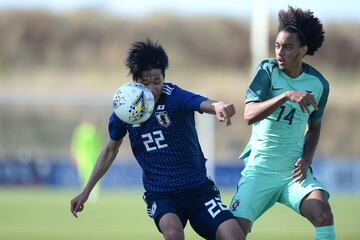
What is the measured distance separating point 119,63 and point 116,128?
41538 mm

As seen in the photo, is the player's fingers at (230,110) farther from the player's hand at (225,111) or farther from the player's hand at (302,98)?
the player's hand at (302,98)

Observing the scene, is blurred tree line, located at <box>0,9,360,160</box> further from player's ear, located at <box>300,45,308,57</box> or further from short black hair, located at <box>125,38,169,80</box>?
player's ear, located at <box>300,45,308,57</box>

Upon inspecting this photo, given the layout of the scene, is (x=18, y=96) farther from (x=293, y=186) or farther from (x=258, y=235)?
(x=293, y=186)

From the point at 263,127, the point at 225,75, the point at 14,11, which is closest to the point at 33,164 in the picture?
the point at 225,75

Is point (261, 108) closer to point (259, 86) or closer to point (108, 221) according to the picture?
point (259, 86)

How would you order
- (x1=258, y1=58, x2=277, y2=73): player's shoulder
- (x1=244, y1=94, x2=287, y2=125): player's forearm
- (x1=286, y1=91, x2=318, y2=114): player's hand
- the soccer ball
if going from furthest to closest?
(x1=258, y1=58, x2=277, y2=73): player's shoulder < the soccer ball < (x1=244, y1=94, x2=287, y2=125): player's forearm < (x1=286, y1=91, x2=318, y2=114): player's hand

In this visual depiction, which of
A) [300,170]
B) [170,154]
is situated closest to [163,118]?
[170,154]

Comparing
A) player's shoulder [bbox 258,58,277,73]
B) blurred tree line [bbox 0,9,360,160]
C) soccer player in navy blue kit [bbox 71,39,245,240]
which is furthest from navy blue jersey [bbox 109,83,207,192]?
blurred tree line [bbox 0,9,360,160]

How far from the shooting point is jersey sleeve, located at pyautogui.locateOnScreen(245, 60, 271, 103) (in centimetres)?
834

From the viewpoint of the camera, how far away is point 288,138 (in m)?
8.77

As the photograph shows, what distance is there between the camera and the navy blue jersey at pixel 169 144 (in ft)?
27.2

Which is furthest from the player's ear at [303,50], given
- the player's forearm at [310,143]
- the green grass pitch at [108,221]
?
the green grass pitch at [108,221]

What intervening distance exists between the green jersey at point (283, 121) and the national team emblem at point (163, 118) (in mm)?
910

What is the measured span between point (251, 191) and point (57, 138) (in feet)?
96.6
